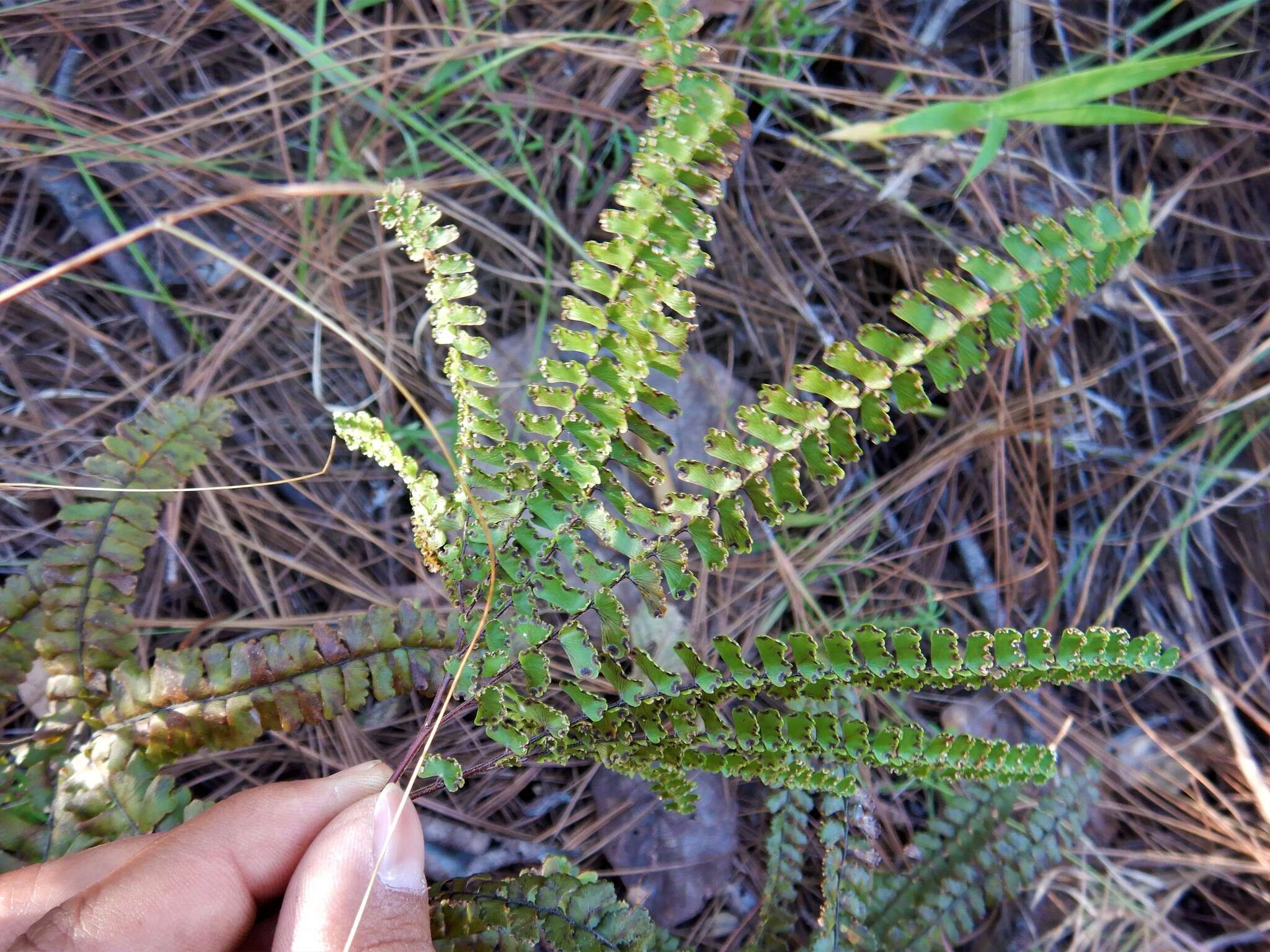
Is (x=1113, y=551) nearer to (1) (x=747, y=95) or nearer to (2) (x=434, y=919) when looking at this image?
(1) (x=747, y=95)

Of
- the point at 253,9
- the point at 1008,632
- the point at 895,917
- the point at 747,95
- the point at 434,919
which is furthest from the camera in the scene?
the point at 747,95

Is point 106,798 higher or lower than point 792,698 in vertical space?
lower

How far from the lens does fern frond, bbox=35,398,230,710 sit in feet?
5.93

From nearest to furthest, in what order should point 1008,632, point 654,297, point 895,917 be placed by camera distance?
1. point 654,297
2. point 1008,632
3. point 895,917

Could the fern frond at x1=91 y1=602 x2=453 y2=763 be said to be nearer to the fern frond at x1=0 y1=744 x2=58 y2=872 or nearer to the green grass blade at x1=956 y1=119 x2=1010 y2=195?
the fern frond at x1=0 y1=744 x2=58 y2=872

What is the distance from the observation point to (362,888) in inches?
60.4

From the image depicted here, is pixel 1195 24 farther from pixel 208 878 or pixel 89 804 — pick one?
pixel 89 804

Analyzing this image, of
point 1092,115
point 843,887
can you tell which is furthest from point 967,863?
point 1092,115

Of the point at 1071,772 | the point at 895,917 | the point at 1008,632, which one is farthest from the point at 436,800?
the point at 1071,772

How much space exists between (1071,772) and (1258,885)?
827mm

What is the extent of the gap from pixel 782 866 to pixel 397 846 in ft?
3.63

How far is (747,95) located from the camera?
2.80m

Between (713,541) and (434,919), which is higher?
(713,541)

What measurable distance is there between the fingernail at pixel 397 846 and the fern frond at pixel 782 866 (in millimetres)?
990
